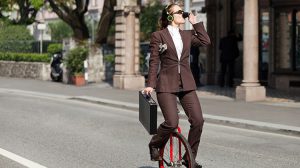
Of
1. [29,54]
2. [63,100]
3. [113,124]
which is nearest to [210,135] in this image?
[113,124]

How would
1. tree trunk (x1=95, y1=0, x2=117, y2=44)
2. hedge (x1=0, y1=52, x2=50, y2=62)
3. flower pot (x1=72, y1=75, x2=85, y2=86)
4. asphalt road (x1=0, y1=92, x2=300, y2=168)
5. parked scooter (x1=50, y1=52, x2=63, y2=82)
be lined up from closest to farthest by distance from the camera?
asphalt road (x1=0, y1=92, x2=300, y2=168), flower pot (x1=72, y1=75, x2=85, y2=86), parked scooter (x1=50, y1=52, x2=63, y2=82), tree trunk (x1=95, y1=0, x2=117, y2=44), hedge (x1=0, y1=52, x2=50, y2=62)

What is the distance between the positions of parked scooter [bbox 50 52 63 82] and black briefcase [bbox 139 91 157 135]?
70.0ft

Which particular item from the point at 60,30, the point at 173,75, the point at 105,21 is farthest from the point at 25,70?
the point at 60,30

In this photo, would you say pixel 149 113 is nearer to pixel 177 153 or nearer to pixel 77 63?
pixel 177 153

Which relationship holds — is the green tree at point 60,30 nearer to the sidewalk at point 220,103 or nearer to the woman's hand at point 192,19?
the sidewalk at point 220,103

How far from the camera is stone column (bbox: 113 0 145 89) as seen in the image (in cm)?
2431

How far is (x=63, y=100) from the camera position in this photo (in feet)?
65.4

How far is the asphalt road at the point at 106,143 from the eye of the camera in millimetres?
8922

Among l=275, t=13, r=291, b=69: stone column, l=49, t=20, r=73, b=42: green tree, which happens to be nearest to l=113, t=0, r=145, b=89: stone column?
l=275, t=13, r=291, b=69: stone column

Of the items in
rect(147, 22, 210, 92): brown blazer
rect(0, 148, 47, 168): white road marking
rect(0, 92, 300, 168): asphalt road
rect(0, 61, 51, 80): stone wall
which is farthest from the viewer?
rect(0, 61, 51, 80): stone wall

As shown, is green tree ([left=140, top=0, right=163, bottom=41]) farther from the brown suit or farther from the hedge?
the brown suit

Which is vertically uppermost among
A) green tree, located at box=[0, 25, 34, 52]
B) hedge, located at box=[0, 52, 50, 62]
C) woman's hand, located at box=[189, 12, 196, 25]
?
green tree, located at box=[0, 25, 34, 52]

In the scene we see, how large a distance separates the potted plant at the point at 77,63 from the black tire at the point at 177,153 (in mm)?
18819

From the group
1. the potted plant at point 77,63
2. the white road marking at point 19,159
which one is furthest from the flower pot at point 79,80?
the white road marking at point 19,159
